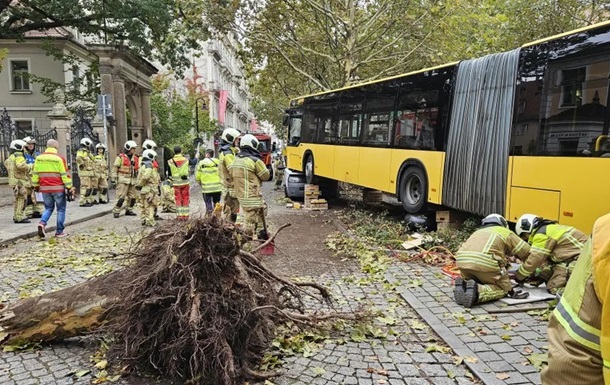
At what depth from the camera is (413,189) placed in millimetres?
10195

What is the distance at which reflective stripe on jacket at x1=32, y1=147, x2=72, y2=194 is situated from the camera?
28.9 feet

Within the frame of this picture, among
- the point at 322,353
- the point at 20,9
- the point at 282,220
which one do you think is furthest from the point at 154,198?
the point at 20,9

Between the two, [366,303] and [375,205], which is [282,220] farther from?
[366,303]

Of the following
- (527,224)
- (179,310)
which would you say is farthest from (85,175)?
(527,224)

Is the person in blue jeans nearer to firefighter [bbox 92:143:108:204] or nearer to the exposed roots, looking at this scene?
firefighter [bbox 92:143:108:204]

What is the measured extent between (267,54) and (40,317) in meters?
18.0

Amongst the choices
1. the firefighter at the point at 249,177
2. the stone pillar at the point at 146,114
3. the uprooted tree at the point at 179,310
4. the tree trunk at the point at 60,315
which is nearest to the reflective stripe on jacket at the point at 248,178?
the firefighter at the point at 249,177

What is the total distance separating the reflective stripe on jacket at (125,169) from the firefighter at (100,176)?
270 centimetres

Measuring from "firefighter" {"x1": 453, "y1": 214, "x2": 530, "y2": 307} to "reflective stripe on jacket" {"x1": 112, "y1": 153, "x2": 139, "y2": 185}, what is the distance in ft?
30.2

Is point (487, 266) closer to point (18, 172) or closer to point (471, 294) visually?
point (471, 294)

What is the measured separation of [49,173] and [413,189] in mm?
7331

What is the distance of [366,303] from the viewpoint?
17.4ft

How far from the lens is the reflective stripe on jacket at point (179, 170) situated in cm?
1068

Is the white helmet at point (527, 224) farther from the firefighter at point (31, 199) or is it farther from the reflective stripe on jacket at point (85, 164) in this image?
the reflective stripe on jacket at point (85, 164)
